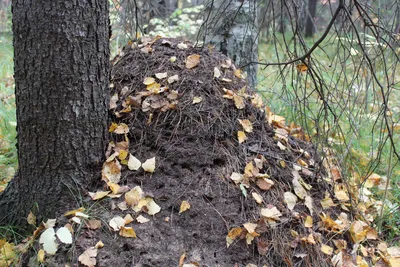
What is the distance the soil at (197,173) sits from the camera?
6.57 ft

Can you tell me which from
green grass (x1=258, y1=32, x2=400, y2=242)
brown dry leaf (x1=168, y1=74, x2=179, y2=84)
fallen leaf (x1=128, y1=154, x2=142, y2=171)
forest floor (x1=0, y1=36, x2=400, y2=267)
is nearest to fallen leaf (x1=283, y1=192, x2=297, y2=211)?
forest floor (x1=0, y1=36, x2=400, y2=267)

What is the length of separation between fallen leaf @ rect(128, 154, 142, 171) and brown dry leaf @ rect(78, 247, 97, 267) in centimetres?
50

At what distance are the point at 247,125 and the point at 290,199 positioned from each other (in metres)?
0.53

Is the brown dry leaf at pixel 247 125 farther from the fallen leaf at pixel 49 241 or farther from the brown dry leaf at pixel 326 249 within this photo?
the fallen leaf at pixel 49 241

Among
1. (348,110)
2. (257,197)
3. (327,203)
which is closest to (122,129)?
(257,197)

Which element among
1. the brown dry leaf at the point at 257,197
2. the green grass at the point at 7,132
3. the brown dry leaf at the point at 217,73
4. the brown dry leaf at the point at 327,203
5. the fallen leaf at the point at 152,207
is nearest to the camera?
the fallen leaf at the point at 152,207

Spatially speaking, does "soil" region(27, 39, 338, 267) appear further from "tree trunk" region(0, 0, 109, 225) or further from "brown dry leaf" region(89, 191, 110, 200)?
"tree trunk" region(0, 0, 109, 225)

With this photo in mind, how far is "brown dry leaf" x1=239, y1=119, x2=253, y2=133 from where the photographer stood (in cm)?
248

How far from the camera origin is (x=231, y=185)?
226 cm

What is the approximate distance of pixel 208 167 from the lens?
2293 mm

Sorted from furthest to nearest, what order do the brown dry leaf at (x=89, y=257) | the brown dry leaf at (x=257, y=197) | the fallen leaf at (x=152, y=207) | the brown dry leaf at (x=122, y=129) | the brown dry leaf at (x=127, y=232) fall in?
the brown dry leaf at (x=122, y=129) → the brown dry leaf at (x=257, y=197) → the fallen leaf at (x=152, y=207) → the brown dry leaf at (x=127, y=232) → the brown dry leaf at (x=89, y=257)

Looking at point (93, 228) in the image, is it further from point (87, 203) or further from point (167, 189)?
point (167, 189)

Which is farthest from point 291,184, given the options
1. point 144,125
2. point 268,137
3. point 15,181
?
point 15,181

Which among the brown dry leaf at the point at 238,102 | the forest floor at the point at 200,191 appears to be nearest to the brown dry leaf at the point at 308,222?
the forest floor at the point at 200,191
